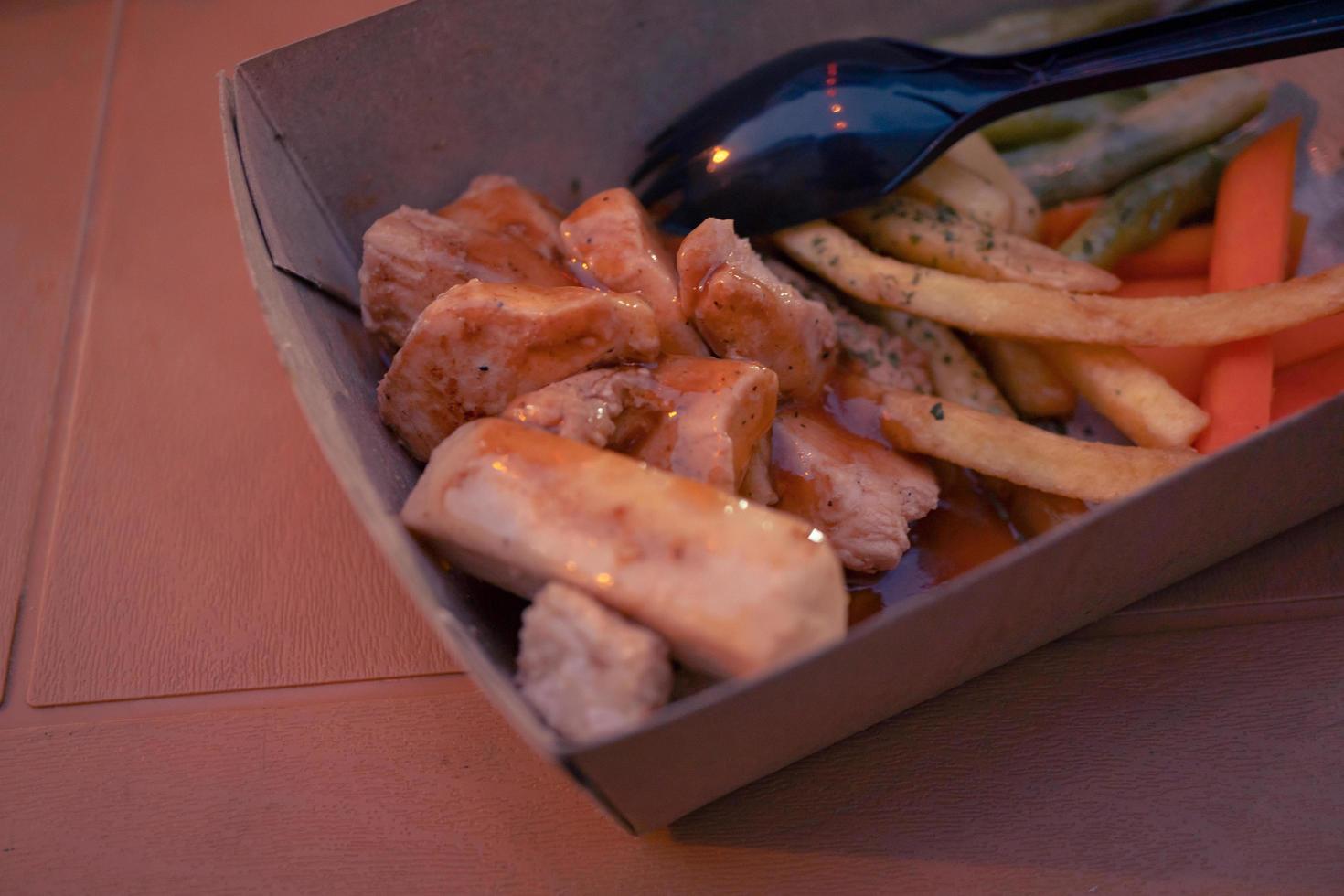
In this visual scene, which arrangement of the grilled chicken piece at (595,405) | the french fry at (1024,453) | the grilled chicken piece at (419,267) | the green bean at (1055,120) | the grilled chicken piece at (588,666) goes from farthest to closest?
the green bean at (1055,120) → the grilled chicken piece at (419,267) → the french fry at (1024,453) → the grilled chicken piece at (595,405) → the grilled chicken piece at (588,666)

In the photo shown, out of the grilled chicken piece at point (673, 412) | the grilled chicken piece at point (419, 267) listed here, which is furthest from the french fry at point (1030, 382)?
the grilled chicken piece at point (419, 267)

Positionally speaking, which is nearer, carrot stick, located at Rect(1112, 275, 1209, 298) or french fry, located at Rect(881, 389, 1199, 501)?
french fry, located at Rect(881, 389, 1199, 501)

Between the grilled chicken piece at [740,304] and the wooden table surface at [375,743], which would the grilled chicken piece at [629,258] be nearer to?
the grilled chicken piece at [740,304]

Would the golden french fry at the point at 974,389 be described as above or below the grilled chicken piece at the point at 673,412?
below

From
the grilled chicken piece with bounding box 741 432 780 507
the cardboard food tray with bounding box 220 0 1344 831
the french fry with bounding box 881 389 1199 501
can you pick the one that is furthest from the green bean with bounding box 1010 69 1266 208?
the grilled chicken piece with bounding box 741 432 780 507

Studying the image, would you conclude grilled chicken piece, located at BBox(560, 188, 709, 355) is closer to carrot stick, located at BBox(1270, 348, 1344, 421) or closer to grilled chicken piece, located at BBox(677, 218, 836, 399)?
grilled chicken piece, located at BBox(677, 218, 836, 399)

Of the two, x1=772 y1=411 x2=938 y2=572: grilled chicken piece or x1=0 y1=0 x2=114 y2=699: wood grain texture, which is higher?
x1=0 y1=0 x2=114 y2=699: wood grain texture

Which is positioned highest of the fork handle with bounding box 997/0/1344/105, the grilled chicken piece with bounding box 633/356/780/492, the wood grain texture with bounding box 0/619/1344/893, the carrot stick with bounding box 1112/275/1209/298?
the fork handle with bounding box 997/0/1344/105

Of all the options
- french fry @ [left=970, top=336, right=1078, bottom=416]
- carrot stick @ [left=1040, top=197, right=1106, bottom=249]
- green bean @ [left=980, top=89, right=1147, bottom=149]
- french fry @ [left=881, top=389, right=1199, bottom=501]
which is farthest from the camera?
green bean @ [left=980, top=89, right=1147, bottom=149]
